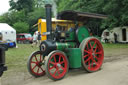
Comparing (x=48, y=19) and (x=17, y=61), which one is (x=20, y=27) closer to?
(x=17, y=61)

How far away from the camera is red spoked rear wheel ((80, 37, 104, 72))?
4.79 meters

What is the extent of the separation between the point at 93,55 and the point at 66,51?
92 centimetres

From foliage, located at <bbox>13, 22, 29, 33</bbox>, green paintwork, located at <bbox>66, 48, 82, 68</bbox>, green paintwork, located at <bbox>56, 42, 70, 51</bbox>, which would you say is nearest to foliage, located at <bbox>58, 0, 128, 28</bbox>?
green paintwork, located at <bbox>56, 42, 70, 51</bbox>

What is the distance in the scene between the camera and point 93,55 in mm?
5090

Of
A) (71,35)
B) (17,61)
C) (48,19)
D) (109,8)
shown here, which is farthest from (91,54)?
(109,8)

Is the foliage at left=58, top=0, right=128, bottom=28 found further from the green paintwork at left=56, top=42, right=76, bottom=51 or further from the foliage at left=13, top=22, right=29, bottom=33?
the foliage at left=13, top=22, right=29, bottom=33

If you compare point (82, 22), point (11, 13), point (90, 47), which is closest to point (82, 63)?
point (90, 47)

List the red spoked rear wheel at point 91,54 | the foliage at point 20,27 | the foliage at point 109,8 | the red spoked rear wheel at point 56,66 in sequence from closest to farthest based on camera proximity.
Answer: the red spoked rear wheel at point 56,66
the red spoked rear wheel at point 91,54
the foliage at point 109,8
the foliage at point 20,27

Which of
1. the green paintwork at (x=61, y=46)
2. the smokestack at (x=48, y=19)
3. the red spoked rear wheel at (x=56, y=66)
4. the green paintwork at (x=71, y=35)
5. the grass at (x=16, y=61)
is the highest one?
the smokestack at (x=48, y=19)

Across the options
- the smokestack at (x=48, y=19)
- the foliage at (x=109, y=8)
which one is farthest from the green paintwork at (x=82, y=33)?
the foliage at (x=109, y=8)

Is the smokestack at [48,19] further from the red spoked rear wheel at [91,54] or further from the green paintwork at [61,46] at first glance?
the red spoked rear wheel at [91,54]

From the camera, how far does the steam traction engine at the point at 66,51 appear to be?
434cm

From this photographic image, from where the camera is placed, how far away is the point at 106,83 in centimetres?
377

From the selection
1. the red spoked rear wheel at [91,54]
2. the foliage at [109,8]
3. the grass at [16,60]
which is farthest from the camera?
the foliage at [109,8]
